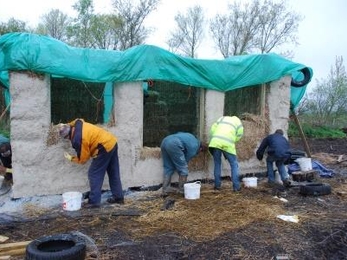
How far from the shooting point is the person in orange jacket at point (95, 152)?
6.48 m

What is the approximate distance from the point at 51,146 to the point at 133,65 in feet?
6.75

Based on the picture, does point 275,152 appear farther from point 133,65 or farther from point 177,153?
point 133,65

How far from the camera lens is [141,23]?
93.4 feet

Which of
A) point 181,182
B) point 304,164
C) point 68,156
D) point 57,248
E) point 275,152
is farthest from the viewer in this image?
point 304,164

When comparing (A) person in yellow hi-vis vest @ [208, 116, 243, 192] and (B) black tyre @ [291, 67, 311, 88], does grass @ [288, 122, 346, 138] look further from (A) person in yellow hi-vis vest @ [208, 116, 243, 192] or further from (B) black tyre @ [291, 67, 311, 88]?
(A) person in yellow hi-vis vest @ [208, 116, 243, 192]

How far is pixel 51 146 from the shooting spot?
6.99 m

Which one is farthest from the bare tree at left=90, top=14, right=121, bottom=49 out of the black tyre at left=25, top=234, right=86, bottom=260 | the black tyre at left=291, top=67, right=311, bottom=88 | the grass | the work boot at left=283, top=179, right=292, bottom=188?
the black tyre at left=25, top=234, right=86, bottom=260

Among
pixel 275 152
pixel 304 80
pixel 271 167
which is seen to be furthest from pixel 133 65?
pixel 304 80

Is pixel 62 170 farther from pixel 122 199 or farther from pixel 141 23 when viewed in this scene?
pixel 141 23

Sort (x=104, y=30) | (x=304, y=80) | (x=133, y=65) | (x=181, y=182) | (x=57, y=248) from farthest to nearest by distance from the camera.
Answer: (x=104, y=30), (x=304, y=80), (x=181, y=182), (x=133, y=65), (x=57, y=248)

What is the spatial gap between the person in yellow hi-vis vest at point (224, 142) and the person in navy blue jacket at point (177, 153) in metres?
0.37

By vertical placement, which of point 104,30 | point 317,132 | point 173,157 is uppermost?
point 104,30

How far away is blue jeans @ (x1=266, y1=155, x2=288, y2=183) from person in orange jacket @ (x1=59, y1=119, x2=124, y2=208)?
3.35 metres

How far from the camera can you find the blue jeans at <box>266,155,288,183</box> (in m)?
8.42
